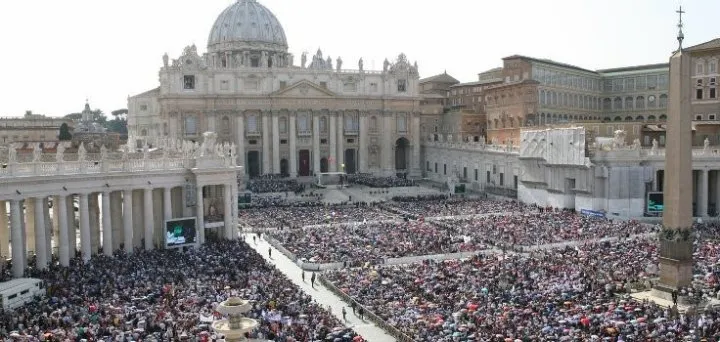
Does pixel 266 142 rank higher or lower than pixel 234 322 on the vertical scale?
higher

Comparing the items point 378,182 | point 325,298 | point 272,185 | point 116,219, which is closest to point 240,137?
point 272,185

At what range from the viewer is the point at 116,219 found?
4103cm

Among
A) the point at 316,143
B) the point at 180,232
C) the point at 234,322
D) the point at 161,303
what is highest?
the point at 316,143

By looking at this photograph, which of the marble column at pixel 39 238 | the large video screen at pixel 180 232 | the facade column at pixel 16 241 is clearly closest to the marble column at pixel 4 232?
the marble column at pixel 39 238

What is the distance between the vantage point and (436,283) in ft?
103

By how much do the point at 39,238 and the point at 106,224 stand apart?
4110mm

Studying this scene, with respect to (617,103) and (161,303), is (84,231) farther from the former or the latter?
(617,103)

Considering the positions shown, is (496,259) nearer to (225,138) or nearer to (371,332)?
(371,332)

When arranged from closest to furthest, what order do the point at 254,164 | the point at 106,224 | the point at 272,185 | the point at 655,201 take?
the point at 106,224, the point at 655,201, the point at 272,185, the point at 254,164

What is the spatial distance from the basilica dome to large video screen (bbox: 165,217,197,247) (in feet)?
256

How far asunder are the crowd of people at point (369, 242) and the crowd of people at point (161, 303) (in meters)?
5.09

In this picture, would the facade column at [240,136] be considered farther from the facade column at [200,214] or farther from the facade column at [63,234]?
the facade column at [63,234]

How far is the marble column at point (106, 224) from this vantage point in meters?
38.5

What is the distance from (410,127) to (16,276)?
232ft
